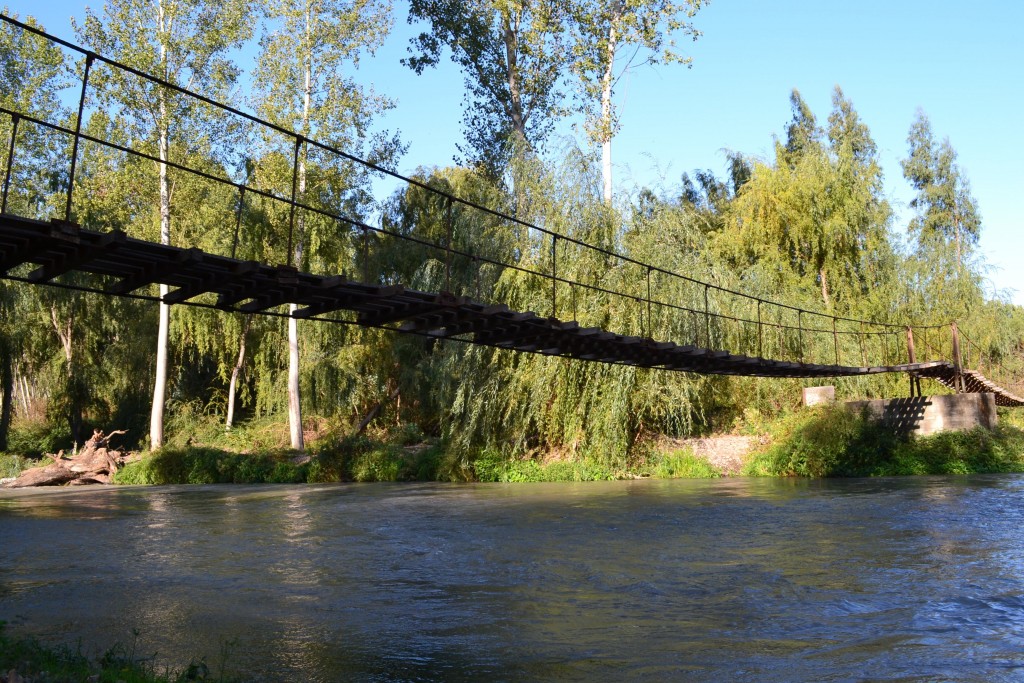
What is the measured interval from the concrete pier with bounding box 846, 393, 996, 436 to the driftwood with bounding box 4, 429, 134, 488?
52.7 ft

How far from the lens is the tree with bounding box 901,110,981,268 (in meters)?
31.8

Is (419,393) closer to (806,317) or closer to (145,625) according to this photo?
(806,317)

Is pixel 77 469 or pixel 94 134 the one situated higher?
pixel 94 134

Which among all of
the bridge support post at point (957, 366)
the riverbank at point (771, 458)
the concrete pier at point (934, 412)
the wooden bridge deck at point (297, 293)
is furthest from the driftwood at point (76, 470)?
the bridge support post at point (957, 366)

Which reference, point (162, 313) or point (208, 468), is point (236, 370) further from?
point (208, 468)

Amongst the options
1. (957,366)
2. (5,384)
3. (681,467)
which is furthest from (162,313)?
(957,366)

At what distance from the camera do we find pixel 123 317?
2362 centimetres

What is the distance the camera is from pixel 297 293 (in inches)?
305

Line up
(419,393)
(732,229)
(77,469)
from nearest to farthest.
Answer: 1. (77,469)
2. (419,393)
3. (732,229)

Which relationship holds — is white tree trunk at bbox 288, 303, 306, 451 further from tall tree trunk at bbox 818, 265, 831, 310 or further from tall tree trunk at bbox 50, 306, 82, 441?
tall tree trunk at bbox 818, 265, 831, 310

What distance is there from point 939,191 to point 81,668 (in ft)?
112

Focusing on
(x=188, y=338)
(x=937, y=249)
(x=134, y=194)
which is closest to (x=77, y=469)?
(x=188, y=338)

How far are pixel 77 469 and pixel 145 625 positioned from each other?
15.9m

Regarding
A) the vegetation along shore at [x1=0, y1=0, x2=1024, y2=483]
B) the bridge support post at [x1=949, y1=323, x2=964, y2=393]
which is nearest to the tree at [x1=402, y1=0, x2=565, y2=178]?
the vegetation along shore at [x1=0, y1=0, x2=1024, y2=483]
